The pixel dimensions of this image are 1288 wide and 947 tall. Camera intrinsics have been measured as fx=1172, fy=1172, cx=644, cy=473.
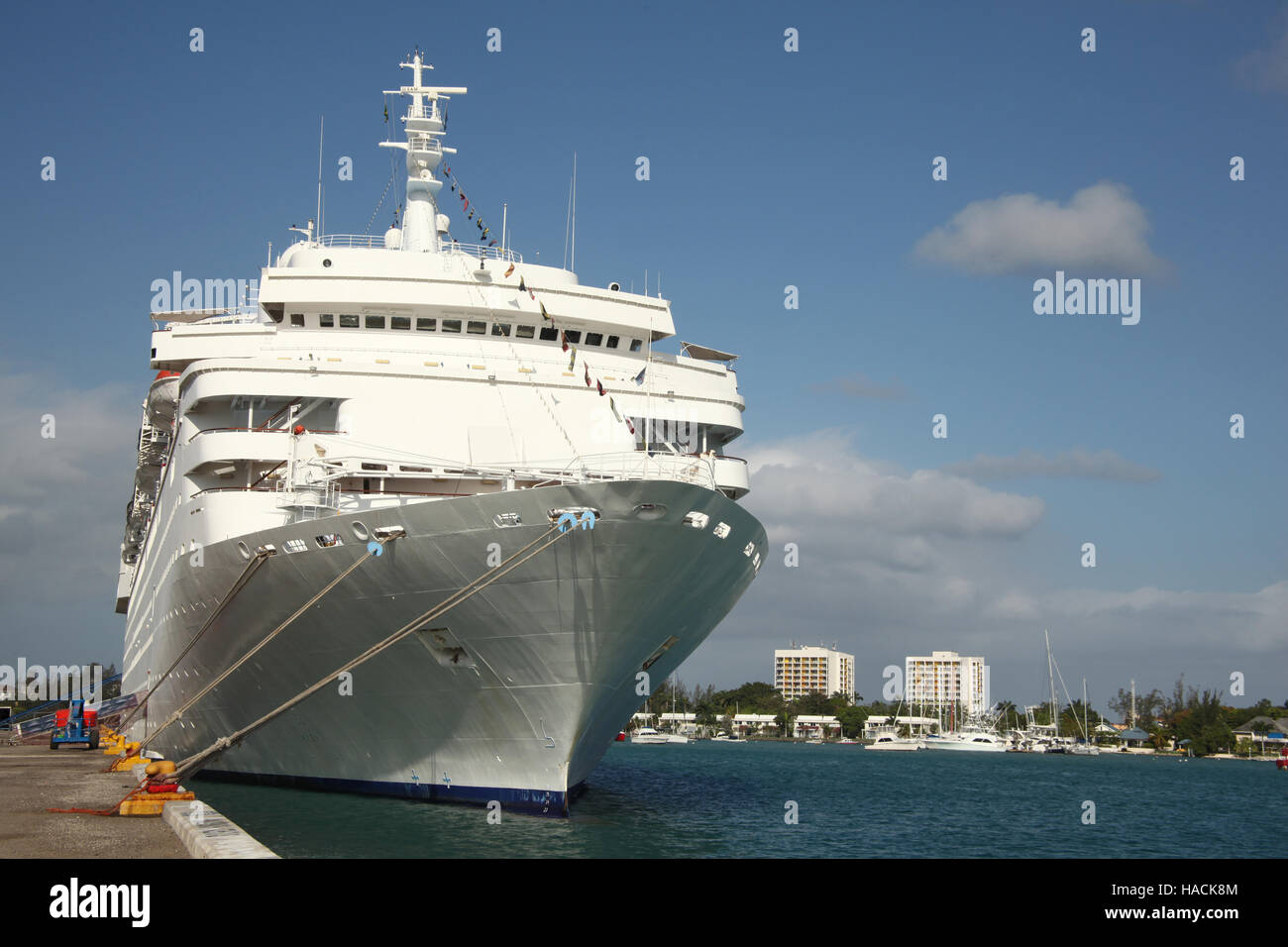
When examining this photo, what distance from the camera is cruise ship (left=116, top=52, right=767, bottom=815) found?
16.1 metres

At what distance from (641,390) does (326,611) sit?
274 inches

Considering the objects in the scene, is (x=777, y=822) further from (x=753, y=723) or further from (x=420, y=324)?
(x=753, y=723)

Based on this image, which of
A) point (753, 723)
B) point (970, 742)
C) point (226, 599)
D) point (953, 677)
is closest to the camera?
point (226, 599)

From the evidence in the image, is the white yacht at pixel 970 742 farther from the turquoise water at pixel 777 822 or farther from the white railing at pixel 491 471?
the white railing at pixel 491 471

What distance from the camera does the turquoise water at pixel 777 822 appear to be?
16.4m

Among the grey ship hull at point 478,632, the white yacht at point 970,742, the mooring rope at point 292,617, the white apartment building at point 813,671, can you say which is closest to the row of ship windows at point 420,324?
Answer: the grey ship hull at point 478,632

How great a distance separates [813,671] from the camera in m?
193

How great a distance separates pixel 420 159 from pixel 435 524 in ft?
42.5

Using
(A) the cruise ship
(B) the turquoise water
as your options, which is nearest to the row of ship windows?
(A) the cruise ship

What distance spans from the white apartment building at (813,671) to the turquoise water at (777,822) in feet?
479

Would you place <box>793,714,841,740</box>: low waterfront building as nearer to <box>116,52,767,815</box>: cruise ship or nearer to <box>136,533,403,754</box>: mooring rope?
<box>116,52,767,815</box>: cruise ship

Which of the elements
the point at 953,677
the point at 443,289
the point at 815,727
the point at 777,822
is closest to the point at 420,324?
the point at 443,289

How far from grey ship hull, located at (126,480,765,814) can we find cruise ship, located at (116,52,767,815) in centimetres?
4
